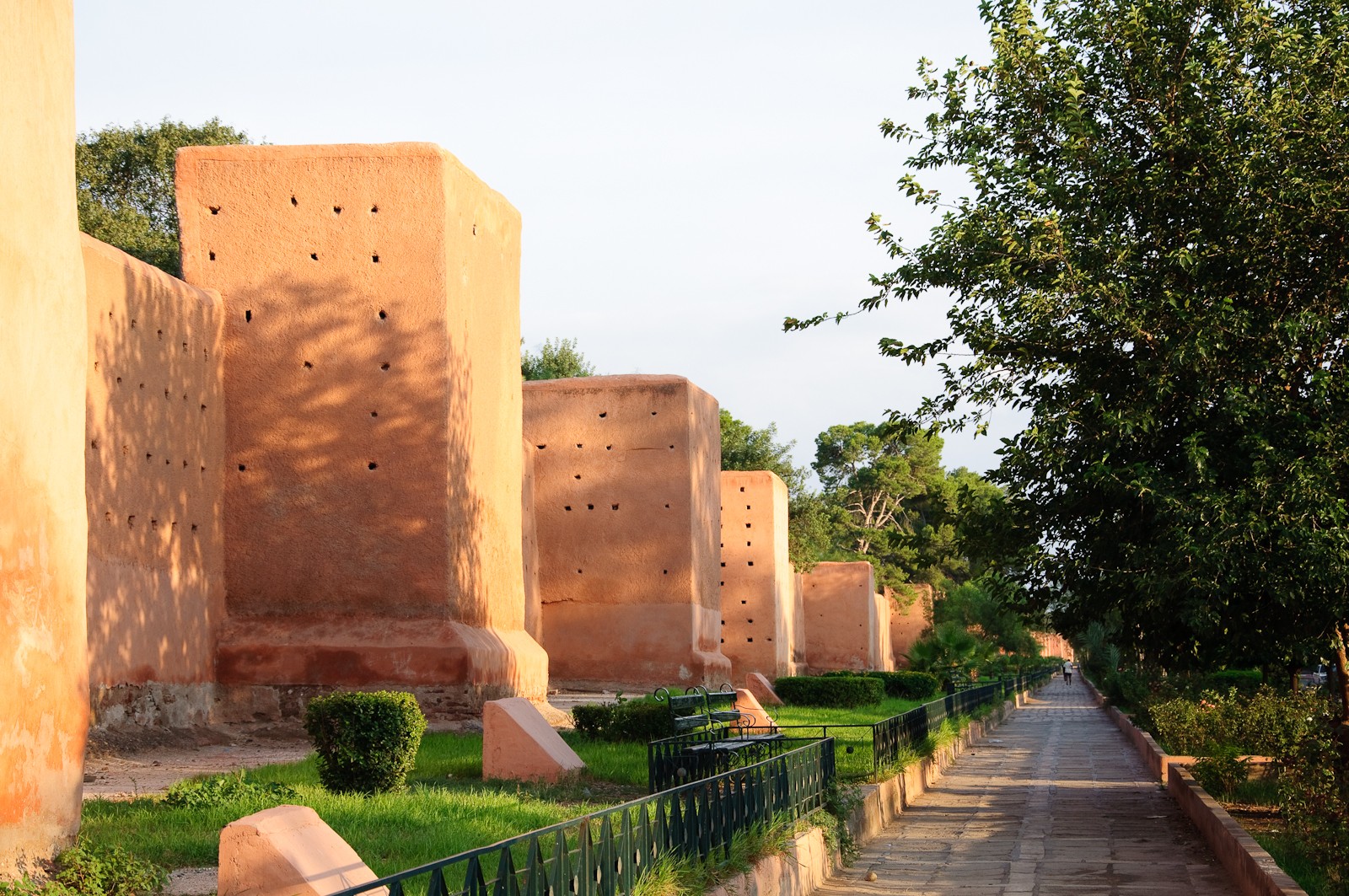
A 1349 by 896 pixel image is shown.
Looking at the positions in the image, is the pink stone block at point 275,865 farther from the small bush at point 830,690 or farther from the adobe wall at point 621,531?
the small bush at point 830,690

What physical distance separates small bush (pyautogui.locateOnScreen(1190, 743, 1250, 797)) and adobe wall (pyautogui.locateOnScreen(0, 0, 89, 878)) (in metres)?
9.73

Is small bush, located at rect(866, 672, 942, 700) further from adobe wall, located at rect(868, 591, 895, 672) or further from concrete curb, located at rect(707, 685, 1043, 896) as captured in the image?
concrete curb, located at rect(707, 685, 1043, 896)

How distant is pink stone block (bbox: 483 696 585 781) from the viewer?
1123cm

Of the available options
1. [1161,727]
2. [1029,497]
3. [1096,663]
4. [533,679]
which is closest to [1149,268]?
[1029,497]

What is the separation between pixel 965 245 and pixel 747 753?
15.2 ft

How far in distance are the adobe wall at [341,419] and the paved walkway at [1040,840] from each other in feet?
19.3

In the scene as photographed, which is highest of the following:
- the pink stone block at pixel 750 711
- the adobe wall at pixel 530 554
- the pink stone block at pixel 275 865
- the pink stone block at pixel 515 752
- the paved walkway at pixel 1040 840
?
the adobe wall at pixel 530 554

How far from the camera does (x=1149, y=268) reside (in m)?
11.5

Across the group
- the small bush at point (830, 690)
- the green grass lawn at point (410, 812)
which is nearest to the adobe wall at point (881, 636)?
the small bush at point (830, 690)

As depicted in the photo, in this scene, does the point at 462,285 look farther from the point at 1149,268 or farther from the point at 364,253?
the point at 1149,268

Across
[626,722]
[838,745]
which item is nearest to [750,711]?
[838,745]

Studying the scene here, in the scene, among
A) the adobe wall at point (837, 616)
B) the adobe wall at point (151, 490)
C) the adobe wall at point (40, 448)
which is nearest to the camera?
the adobe wall at point (40, 448)

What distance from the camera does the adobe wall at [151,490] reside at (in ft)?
43.8

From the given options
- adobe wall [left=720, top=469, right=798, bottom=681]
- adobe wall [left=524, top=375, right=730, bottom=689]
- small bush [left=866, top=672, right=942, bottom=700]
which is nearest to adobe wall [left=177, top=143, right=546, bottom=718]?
adobe wall [left=524, top=375, right=730, bottom=689]
